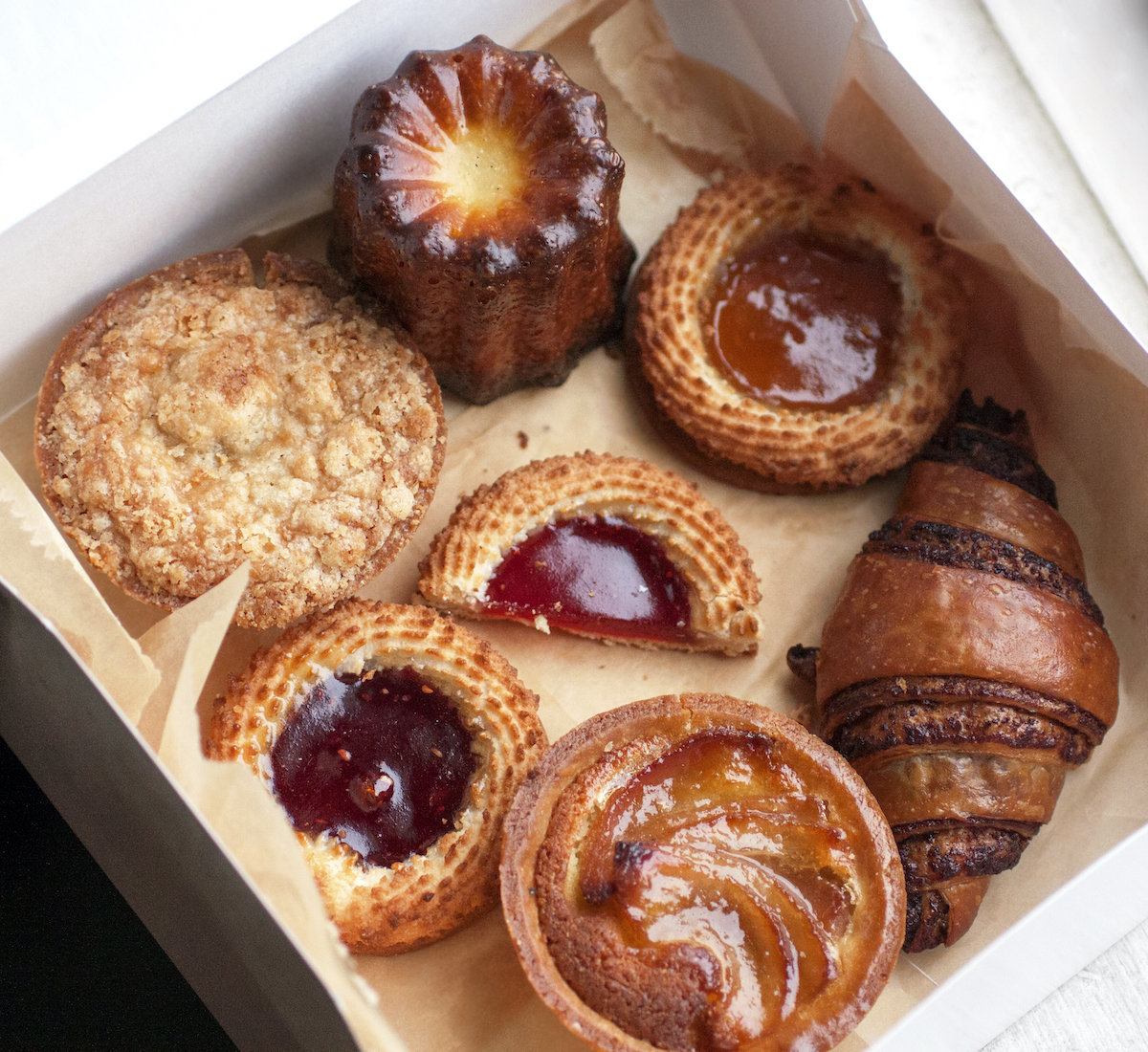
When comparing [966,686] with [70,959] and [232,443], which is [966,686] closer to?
[232,443]

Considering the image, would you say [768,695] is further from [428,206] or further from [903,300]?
[428,206]

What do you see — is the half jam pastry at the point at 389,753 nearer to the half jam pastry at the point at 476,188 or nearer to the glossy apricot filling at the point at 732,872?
the glossy apricot filling at the point at 732,872

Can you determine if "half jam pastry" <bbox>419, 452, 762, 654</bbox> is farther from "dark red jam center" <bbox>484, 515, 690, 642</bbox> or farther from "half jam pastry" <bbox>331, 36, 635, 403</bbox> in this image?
"half jam pastry" <bbox>331, 36, 635, 403</bbox>

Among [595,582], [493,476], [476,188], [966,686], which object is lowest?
[966,686]

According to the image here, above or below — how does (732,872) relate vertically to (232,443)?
below

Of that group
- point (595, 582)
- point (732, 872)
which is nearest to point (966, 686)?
point (732, 872)

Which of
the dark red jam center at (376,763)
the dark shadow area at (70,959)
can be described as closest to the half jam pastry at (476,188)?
the dark red jam center at (376,763)

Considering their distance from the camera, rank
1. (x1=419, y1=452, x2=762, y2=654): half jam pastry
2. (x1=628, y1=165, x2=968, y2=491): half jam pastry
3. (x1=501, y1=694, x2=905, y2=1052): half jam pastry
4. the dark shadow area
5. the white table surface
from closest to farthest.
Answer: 1. (x1=501, y1=694, x2=905, y2=1052): half jam pastry
2. the dark shadow area
3. (x1=419, y1=452, x2=762, y2=654): half jam pastry
4. (x1=628, y1=165, x2=968, y2=491): half jam pastry
5. the white table surface

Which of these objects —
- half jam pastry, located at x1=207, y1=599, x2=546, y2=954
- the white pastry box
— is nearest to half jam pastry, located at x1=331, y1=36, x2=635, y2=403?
the white pastry box

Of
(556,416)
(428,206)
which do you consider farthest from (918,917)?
(428,206)
